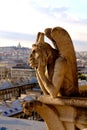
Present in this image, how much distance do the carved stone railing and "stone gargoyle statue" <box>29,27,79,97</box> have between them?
0.13 metres

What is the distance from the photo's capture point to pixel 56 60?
5.00m

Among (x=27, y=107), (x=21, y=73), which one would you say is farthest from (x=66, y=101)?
(x=21, y=73)

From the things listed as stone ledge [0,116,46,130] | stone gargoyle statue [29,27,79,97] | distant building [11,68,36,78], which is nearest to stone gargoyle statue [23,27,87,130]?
stone gargoyle statue [29,27,79,97]

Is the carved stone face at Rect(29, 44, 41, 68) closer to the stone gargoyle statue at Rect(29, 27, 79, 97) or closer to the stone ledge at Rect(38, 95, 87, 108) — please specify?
the stone gargoyle statue at Rect(29, 27, 79, 97)

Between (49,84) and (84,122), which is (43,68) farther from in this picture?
(84,122)

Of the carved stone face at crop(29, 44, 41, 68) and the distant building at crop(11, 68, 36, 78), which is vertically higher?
the carved stone face at crop(29, 44, 41, 68)

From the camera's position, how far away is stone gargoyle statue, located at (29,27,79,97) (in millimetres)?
5004

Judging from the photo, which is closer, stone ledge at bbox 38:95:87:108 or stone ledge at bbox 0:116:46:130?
stone ledge at bbox 38:95:87:108

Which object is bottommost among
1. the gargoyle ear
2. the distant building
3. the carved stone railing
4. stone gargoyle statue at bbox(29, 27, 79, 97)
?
the distant building

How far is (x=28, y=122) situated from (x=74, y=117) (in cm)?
1618

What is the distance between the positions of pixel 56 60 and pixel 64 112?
622 mm

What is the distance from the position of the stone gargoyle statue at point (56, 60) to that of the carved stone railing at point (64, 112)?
13 centimetres

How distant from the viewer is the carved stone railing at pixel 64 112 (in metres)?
4.71

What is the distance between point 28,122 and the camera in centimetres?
2075
